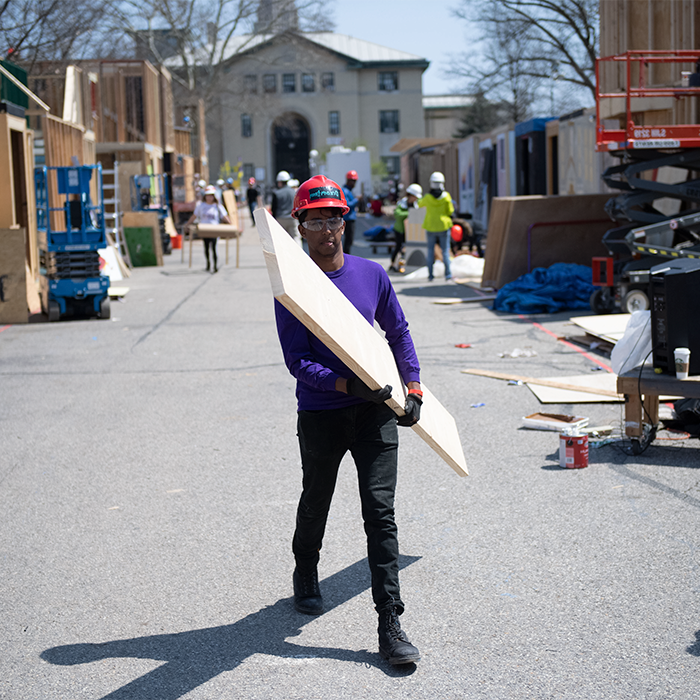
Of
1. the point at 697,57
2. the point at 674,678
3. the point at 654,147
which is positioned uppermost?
the point at 697,57

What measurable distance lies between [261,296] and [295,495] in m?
11.3

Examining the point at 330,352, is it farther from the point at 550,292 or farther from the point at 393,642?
the point at 550,292

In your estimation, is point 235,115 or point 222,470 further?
point 235,115

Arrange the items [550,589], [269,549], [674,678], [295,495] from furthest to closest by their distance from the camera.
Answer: [295,495] < [269,549] < [550,589] < [674,678]

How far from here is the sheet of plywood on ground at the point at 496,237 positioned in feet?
54.4

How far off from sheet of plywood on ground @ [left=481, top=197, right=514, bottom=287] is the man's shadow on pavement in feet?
43.0

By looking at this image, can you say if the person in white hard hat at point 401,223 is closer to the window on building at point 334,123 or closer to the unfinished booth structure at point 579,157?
the unfinished booth structure at point 579,157

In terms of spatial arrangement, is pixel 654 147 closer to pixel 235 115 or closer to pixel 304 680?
pixel 304 680

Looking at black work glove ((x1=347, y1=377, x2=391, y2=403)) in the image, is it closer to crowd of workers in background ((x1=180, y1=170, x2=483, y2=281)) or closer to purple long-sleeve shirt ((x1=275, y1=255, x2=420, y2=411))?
purple long-sleeve shirt ((x1=275, y1=255, x2=420, y2=411))

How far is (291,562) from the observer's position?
189 inches

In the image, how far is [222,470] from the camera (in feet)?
21.4

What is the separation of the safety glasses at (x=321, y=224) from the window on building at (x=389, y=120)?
291 ft

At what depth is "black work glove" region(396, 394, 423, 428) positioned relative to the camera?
3.83 meters

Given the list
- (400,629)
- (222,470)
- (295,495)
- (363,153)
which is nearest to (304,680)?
(400,629)
